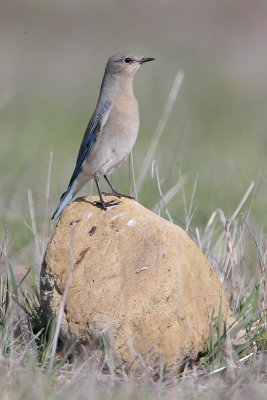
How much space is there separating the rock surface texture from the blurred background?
118cm

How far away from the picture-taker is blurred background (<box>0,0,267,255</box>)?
27.1ft

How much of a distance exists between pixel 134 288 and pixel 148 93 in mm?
11314

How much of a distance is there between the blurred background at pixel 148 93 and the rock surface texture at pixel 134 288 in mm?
1178

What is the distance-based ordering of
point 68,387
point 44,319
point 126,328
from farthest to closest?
point 44,319, point 126,328, point 68,387

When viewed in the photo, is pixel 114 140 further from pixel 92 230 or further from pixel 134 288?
pixel 134 288

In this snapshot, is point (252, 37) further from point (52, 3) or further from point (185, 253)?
point (185, 253)

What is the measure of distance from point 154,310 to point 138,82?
1243 cm

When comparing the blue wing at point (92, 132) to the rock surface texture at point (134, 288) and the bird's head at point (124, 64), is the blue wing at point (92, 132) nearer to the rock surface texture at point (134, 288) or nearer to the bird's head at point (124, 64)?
the bird's head at point (124, 64)

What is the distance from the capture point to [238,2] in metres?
24.2

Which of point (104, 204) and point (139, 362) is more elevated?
point (104, 204)

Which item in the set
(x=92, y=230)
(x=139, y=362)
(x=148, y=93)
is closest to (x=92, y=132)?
(x=92, y=230)

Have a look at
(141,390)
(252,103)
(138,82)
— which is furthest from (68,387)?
(138,82)

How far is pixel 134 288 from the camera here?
12.9ft

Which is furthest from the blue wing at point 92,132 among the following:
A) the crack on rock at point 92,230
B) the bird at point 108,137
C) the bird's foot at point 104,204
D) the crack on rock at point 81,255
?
the crack on rock at point 81,255
